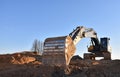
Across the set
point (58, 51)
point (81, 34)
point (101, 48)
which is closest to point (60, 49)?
point (58, 51)

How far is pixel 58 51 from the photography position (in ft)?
63.1

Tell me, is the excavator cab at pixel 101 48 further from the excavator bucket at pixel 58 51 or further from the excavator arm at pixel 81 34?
the excavator bucket at pixel 58 51

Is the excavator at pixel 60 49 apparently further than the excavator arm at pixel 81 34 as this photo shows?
No

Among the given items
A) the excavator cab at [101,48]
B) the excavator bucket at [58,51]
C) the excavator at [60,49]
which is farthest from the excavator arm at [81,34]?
the excavator bucket at [58,51]

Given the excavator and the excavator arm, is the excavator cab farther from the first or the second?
the excavator

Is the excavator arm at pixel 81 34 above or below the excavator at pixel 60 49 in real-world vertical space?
above

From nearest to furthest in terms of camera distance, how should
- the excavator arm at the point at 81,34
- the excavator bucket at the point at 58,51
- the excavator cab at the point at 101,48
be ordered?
1. the excavator bucket at the point at 58,51
2. the excavator arm at the point at 81,34
3. the excavator cab at the point at 101,48

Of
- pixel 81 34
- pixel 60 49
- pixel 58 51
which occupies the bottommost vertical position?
pixel 58 51

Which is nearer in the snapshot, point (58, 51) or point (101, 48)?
point (58, 51)

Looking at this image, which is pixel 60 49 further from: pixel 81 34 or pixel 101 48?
pixel 101 48

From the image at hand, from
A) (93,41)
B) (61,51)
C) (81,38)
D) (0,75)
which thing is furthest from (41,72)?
(93,41)

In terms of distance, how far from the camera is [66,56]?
18859 mm

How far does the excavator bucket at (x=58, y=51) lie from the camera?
18969 mm

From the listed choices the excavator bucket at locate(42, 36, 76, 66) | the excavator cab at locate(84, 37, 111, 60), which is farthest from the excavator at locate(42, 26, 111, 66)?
the excavator cab at locate(84, 37, 111, 60)
